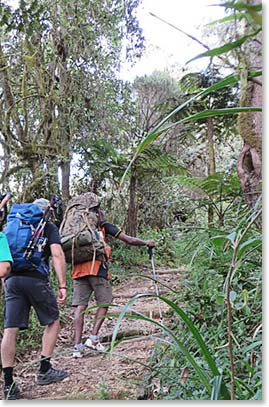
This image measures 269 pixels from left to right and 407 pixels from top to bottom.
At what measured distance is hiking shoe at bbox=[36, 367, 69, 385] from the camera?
3.89ft

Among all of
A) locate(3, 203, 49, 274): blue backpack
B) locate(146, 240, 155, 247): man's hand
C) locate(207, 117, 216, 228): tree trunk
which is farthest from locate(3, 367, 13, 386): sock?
locate(207, 117, 216, 228): tree trunk

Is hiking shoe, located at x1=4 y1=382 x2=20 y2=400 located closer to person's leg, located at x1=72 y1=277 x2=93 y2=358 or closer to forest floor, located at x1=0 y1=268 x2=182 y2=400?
forest floor, located at x1=0 y1=268 x2=182 y2=400

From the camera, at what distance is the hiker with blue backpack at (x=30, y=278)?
1.33 metres

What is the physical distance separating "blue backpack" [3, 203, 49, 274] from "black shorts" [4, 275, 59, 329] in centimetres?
5

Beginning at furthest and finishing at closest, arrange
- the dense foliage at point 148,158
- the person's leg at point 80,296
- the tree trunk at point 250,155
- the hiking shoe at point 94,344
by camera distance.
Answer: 1. the person's leg at point 80,296
2. the hiking shoe at point 94,344
3. the tree trunk at point 250,155
4. the dense foliage at point 148,158

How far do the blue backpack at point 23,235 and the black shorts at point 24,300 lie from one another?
47 millimetres

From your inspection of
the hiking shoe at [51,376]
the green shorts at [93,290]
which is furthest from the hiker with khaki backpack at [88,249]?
the hiking shoe at [51,376]

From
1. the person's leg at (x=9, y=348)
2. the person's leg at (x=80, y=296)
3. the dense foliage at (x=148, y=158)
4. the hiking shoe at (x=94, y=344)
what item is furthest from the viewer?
the person's leg at (x=80, y=296)

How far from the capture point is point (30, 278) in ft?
4.62

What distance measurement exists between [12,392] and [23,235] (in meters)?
0.45

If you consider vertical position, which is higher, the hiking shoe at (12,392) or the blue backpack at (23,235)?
the blue backpack at (23,235)

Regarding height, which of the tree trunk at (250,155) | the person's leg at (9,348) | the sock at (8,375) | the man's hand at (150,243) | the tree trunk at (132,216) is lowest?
the sock at (8,375)

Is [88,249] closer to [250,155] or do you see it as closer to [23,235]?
[23,235]

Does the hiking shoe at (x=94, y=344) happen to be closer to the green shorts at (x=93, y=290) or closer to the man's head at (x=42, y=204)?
the green shorts at (x=93, y=290)
